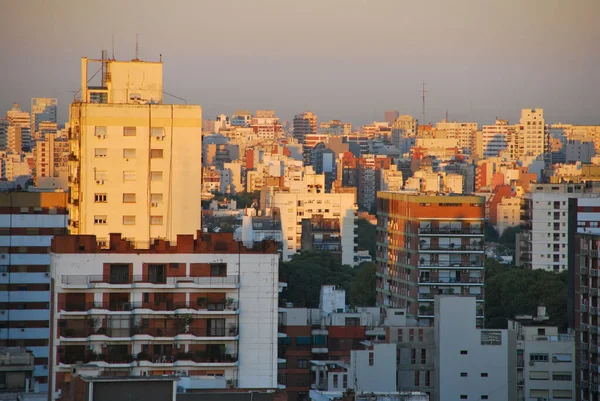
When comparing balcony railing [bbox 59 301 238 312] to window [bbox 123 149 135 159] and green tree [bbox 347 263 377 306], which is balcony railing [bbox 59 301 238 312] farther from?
green tree [bbox 347 263 377 306]

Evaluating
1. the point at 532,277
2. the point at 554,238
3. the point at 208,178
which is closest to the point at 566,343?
the point at 532,277

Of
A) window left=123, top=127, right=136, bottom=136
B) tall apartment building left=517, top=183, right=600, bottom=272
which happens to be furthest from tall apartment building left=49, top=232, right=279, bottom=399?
tall apartment building left=517, top=183, right=600, bottom=272

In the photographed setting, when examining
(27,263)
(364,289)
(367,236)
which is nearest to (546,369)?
(27,263)

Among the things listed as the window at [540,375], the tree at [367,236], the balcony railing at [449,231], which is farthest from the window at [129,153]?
the tree at [367,236]

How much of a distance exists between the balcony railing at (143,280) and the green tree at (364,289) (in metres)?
35.2

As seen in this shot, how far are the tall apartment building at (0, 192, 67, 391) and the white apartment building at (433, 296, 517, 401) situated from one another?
35.6ft

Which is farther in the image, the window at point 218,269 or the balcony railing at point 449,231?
the balcony railing at point 449,231

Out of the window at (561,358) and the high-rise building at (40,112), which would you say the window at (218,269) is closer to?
the window at (561,358)

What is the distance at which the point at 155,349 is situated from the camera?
96.0ft

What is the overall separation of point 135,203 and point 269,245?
807cm

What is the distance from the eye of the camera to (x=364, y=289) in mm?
68125

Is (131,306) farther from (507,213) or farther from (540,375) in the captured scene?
(507,213)

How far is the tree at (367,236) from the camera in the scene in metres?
111

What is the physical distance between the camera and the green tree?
6619 cm
